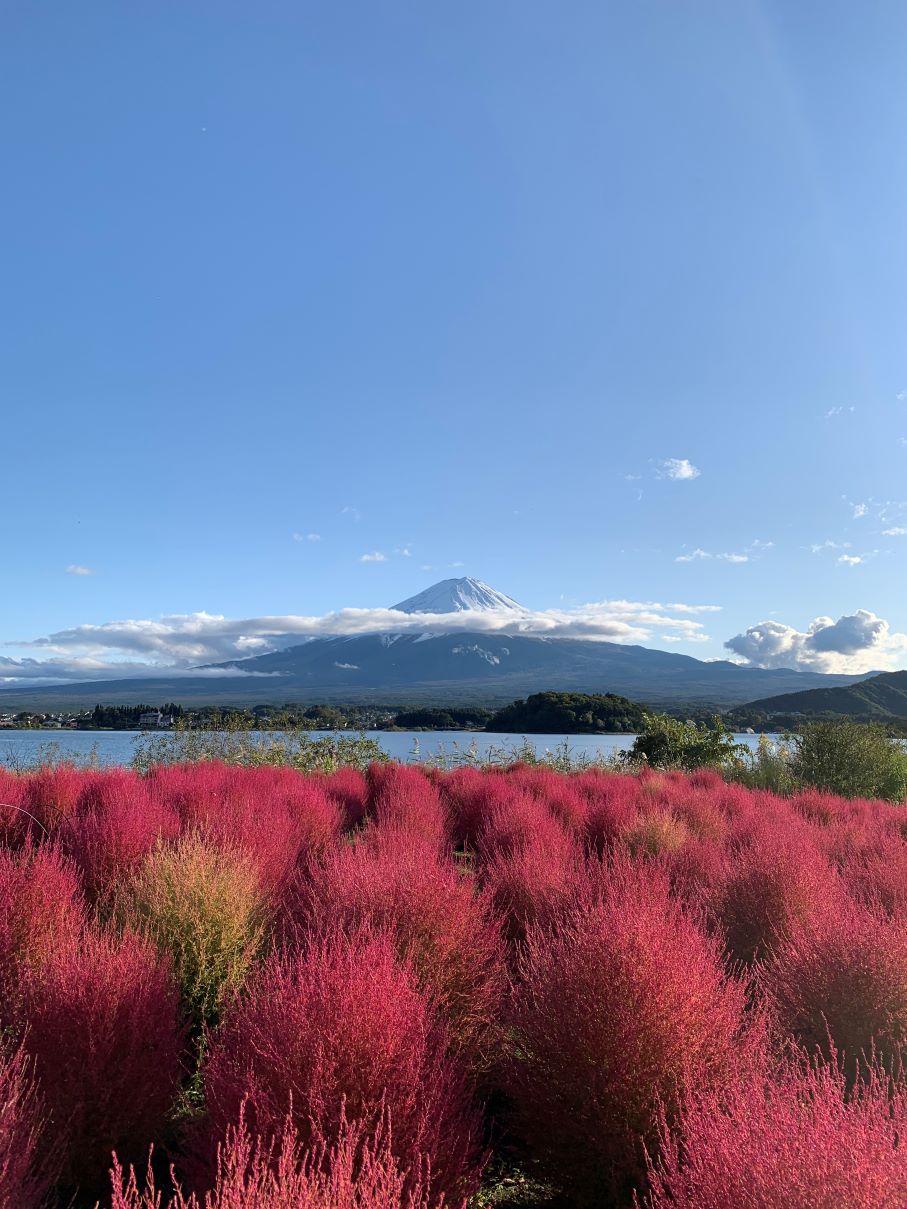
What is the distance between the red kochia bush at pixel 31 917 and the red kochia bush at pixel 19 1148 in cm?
97

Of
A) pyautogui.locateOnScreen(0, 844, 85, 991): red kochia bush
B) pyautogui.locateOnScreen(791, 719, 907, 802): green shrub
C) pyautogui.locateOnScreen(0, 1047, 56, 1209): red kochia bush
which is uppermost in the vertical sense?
pyautogui.locateOnScreen(0, 844, 85, 991): red kochia bush

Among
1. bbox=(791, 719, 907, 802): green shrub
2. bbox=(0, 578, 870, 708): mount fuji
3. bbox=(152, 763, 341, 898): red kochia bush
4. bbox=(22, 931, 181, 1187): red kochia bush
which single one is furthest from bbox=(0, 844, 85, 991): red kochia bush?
bbox=(0, 578, 870, 708): mount fuji

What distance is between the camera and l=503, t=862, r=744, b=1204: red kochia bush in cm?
279

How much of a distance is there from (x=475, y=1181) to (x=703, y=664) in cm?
17325

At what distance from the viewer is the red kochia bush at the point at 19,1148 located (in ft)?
6.86

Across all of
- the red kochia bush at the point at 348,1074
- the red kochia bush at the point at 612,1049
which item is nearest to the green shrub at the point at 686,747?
the red kochia bush at the point at 612,1049

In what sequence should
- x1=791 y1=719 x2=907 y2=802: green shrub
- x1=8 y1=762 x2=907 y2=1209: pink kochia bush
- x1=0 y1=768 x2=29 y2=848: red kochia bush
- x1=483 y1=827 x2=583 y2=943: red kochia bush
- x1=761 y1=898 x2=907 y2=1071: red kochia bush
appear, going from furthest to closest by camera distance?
x1=791 y1=719 x2=907 y2=802: green shrub, x1=0 y1=768 x2=29 y2=848: red kochia bush, x1=483 y1=827 x2=583 y2=943: red kochia bush, x1=761 y1=898 x2=907 y2=1071: red kochia bush, x1=8 y1=762 x2=907 y2=1209: pink kochia bush

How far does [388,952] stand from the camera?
9.73 ft

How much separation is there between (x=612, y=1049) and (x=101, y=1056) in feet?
6.53

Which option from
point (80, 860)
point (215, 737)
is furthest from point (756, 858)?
point (215, 737)

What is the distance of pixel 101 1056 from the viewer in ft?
9.39

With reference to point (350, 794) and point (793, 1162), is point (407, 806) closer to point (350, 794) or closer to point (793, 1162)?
point (350, 794)

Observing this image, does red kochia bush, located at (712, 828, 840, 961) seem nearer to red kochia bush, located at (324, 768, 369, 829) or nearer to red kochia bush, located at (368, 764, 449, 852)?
red kochia bush, located at (368, 764, 449, 852)

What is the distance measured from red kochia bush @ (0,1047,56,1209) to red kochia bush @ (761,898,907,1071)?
311 centimetres
